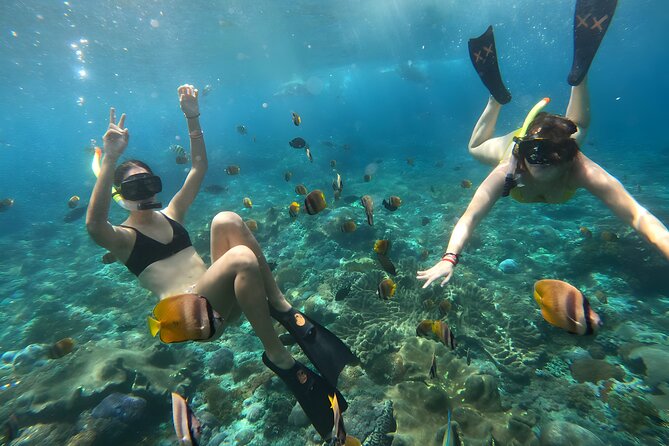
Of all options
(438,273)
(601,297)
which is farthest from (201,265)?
(601,297)

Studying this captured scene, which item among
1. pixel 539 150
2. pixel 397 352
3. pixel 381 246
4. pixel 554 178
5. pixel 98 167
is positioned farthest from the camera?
pixel 397 352

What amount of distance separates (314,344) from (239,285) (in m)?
1.53

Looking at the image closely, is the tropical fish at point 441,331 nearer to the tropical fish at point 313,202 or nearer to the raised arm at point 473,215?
the raised arm at point 473,215

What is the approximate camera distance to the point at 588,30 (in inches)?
183

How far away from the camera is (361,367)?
5.62 m

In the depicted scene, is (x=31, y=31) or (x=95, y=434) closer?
(x=95, y=434)

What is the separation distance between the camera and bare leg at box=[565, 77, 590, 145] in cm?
447

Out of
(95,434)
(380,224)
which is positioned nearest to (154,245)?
(95,434)

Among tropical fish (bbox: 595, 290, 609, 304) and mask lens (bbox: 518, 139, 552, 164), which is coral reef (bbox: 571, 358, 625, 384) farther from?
mask lens (bbox: 518, 139, 552, 164)

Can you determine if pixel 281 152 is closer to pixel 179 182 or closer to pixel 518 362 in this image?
pixel 179 182

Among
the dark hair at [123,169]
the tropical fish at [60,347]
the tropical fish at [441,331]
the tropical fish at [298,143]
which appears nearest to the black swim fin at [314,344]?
the tropical fish at [441,331]

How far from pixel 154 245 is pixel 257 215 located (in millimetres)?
12183

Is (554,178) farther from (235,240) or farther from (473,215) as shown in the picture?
(235,240)

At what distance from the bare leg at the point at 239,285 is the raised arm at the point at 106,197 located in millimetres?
1058
